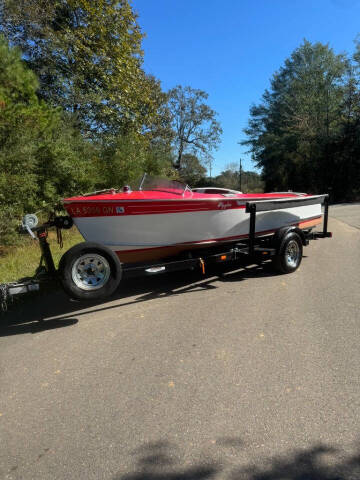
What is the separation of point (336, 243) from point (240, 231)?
15.9ft

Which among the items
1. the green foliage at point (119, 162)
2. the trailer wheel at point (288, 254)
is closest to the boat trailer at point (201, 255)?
the trailer wheel at point (288, 254)

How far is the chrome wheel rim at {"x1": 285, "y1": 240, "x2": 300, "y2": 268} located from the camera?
6453 millimetres

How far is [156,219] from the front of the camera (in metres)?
5.11

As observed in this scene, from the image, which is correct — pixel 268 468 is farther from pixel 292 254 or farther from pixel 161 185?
pixel 292 254

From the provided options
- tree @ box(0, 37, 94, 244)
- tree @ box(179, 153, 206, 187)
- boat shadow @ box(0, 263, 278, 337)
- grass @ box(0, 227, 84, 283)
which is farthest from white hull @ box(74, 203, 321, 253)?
tree @ box(179, 153, 206, 187)

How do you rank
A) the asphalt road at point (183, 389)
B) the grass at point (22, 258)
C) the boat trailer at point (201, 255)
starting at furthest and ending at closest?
1. the grass at point (22, 258)
2. the boat trailer at point (201, 255)
3. the asphalt road at point (183, 389)

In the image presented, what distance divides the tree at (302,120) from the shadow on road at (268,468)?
1355 inches

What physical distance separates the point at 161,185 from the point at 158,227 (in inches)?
36.0

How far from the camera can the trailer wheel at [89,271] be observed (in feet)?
13.8

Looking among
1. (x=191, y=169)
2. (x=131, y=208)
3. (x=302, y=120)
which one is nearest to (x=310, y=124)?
(x=302, y=120)

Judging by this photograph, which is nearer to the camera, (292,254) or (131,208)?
(131,208)

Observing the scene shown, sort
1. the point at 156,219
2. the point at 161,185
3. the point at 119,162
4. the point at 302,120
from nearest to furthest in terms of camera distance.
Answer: the point at 156,219 < the point at 161,185 < the point at 119,162 < the point at 302,120

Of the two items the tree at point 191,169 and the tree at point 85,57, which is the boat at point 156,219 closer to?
the tree at point 85,57

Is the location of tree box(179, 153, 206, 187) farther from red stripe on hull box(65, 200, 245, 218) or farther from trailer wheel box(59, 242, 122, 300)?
trailer wheel box(59, 242, 122, 300)
